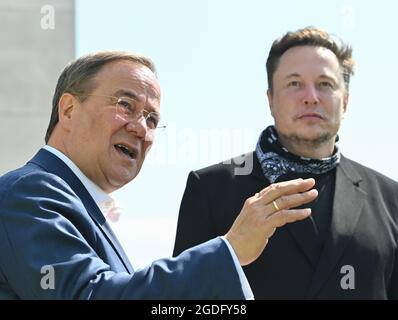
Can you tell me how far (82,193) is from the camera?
2.20 m

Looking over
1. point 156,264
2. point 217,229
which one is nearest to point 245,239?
point 156,264

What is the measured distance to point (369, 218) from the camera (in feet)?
10.2

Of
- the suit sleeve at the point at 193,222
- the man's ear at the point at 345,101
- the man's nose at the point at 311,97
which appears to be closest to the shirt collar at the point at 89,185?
the suit sleeve at the point at 193,222

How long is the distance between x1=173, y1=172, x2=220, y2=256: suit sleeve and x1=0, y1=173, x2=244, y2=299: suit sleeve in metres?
1.05

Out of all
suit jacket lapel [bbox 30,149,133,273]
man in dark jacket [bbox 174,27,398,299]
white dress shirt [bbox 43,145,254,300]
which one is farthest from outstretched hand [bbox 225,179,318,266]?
man in dark jacket [bbox 174,27,398,299]

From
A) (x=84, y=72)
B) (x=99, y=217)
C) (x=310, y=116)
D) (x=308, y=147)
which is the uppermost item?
(x=84, y=72)

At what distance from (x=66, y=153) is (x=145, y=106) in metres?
0.25

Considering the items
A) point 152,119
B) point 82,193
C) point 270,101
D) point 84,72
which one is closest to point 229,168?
point 270,101

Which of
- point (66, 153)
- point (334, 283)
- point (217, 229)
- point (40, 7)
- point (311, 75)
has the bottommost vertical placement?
point (334, 283)

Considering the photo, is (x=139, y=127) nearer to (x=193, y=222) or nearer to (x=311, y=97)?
(x=193, y=222)

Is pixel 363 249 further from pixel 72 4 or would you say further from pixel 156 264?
pixel 72 4

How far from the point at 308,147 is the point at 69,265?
4.78ft

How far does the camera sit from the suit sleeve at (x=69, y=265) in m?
1.80

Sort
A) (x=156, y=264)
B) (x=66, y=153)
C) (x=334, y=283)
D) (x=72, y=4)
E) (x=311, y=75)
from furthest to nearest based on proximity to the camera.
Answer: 1. (x=72, y=4)
2. (x=311, y=75)
3. (x=334, y=283)
4. (x=66, y=153)
5. (x=156, y=264)
